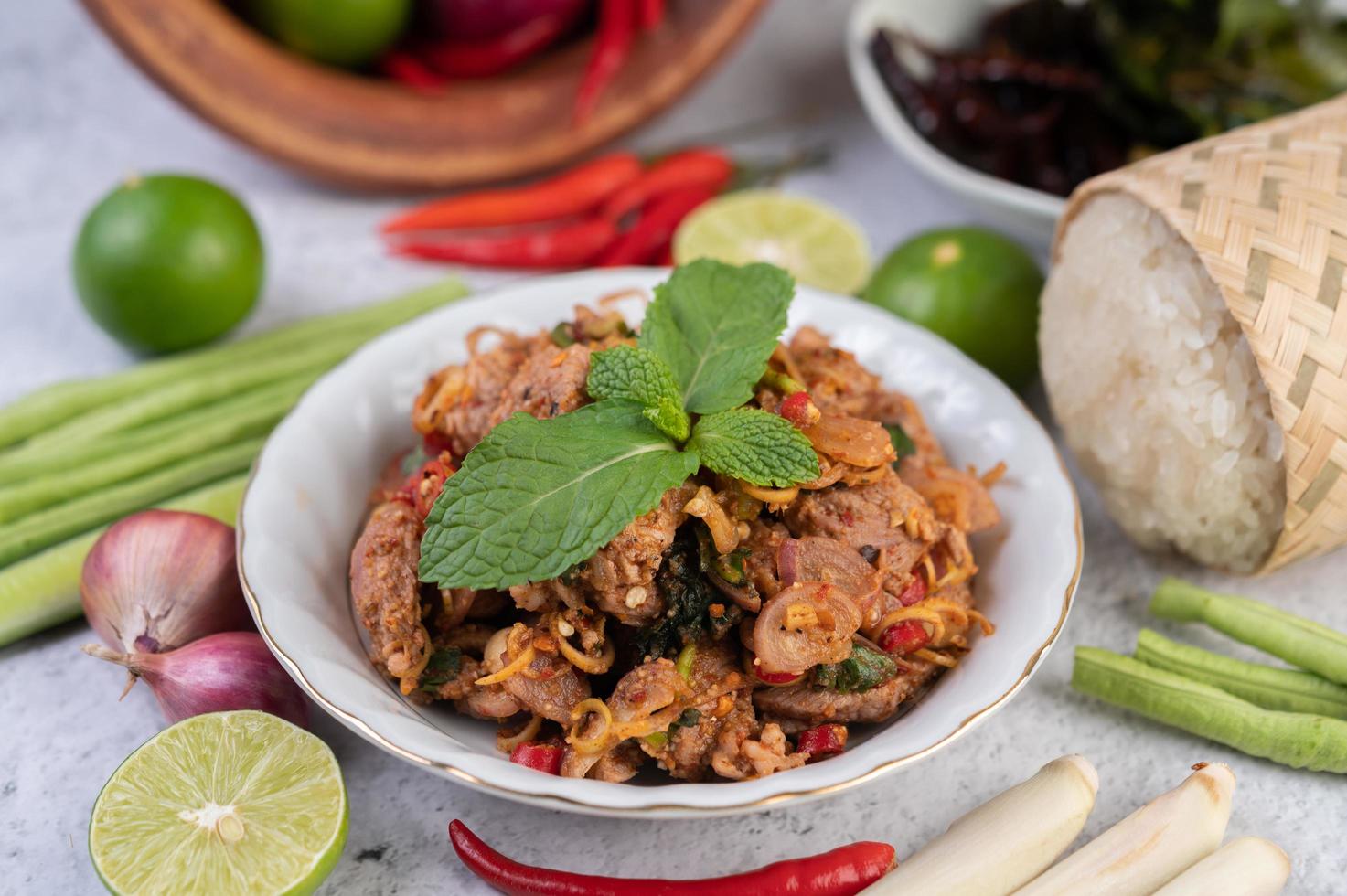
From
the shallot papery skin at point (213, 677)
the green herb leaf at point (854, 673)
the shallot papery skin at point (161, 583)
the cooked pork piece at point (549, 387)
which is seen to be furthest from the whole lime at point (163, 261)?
the green herb leaf at point (854, 673)

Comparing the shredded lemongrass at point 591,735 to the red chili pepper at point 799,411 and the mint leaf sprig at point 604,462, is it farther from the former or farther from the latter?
the red chili pepper at point 799,411

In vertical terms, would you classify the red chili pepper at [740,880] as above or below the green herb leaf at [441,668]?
below

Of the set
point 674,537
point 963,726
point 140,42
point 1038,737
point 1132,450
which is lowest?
point 1038,737

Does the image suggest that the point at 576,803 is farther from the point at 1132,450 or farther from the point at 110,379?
the point at 110,379

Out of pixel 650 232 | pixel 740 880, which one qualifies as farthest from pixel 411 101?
pixel 740 880

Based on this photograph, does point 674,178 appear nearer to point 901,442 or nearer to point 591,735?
point 901,442

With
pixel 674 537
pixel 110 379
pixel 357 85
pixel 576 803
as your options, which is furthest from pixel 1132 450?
pixel 357 85

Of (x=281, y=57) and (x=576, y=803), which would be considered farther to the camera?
(x=281, y=57)
